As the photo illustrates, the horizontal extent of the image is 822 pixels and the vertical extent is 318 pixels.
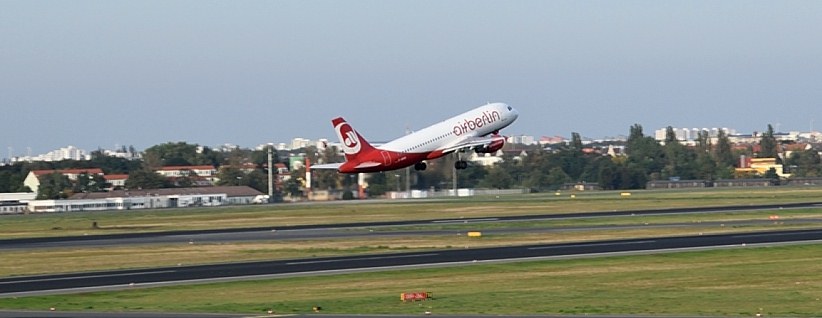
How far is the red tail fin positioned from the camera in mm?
98125

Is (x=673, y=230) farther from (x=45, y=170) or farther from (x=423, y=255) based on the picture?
(x=45, y=170)

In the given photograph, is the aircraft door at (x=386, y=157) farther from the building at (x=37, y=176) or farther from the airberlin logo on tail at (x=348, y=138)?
the building at (x=37, y=176)

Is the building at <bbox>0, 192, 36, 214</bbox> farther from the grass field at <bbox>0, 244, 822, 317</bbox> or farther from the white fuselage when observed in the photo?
the grass field at <bbox>0, 244, 822, 317</bbox>

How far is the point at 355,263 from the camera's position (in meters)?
58.3

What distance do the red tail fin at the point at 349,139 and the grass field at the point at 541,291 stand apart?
42.8 metres

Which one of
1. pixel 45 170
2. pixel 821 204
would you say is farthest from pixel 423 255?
pixel 45 170

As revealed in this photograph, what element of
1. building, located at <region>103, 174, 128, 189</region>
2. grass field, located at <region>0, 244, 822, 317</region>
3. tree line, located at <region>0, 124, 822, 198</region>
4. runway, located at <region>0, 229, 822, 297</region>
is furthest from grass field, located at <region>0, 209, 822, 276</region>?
building, located at <region>103, 174, 128, 189</region>

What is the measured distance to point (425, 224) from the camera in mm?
89875

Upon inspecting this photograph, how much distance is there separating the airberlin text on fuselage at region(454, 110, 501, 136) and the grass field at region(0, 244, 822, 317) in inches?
1832

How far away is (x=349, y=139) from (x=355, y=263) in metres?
40.4

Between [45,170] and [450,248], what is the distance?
129 meters

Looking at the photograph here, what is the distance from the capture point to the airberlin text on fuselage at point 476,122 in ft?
338

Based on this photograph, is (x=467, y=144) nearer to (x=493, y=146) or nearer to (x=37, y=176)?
(x=493, y=146)

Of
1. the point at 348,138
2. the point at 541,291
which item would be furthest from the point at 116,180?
the point at 541,291
